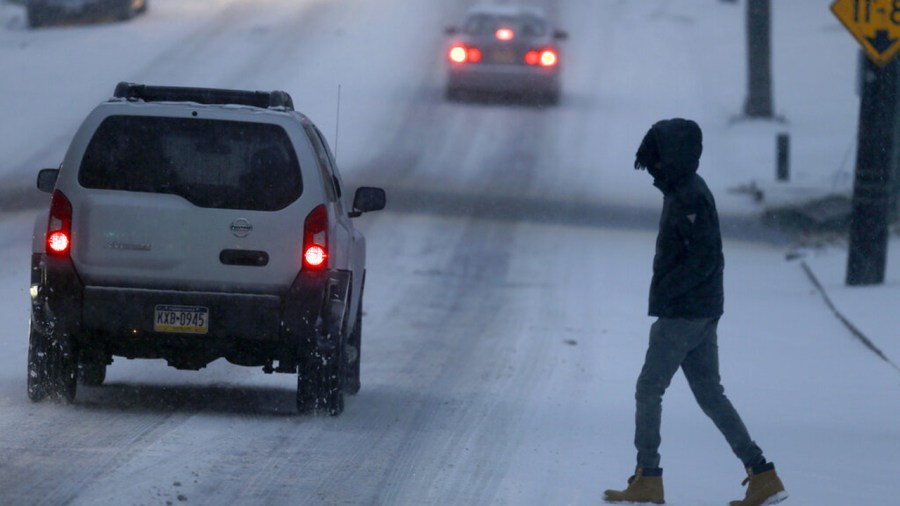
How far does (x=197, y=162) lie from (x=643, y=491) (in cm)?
351

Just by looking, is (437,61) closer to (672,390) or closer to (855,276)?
(855,276)

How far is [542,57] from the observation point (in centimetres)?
3148

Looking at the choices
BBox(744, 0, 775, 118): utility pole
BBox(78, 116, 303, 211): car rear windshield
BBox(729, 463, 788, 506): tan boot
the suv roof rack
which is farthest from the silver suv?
BBox(744, 0, 775, 118): utility pole

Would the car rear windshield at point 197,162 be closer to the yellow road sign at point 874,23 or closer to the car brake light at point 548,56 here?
the yellow road sign at point 874,23

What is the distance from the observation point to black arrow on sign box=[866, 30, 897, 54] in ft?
56.2

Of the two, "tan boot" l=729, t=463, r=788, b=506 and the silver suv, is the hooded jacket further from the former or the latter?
the silver suv

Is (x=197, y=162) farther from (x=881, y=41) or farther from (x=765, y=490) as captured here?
(x=881, y=41)

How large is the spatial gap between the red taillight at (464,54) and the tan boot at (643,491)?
78.1 ft

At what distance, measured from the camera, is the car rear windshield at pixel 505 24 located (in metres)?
31.5

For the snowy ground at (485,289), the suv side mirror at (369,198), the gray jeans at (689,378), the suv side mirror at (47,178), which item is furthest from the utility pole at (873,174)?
the gray jeans at (689,378)

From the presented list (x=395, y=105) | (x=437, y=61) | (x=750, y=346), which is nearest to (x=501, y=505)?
(x=750, y=346)

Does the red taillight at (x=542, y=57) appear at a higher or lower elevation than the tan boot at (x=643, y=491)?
lower

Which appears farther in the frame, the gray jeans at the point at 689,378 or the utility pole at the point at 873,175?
the utility pole at the point at 873,175

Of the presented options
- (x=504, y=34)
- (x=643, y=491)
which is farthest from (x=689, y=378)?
(x=504, y=34)
